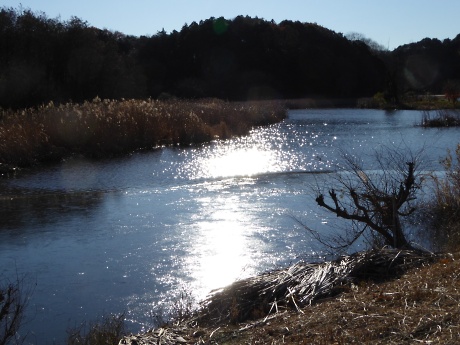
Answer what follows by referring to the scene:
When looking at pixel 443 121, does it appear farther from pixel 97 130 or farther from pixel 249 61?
pixel 249 61

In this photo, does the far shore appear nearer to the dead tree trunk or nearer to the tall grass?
the tall grass

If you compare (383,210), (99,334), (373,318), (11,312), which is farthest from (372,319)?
(383,210)

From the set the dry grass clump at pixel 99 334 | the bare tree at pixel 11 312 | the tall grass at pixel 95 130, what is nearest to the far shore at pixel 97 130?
the tall grass at pixel 95 130

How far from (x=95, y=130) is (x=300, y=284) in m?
17.4

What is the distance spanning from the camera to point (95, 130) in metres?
23.3

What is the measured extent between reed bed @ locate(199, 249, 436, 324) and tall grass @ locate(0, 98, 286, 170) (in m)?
14.0

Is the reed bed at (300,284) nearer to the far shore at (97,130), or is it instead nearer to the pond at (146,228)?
the pond at (146,228)

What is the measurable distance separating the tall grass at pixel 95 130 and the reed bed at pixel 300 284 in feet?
45.8

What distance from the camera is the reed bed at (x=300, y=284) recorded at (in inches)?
257

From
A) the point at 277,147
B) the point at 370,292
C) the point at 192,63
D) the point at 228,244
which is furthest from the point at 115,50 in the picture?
the point at 370,292

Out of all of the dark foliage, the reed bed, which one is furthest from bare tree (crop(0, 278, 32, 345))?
the dark foliage

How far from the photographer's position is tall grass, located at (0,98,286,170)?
20.8 m

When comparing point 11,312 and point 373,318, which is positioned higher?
point 373,318

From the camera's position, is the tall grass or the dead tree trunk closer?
the dead tree trunk
